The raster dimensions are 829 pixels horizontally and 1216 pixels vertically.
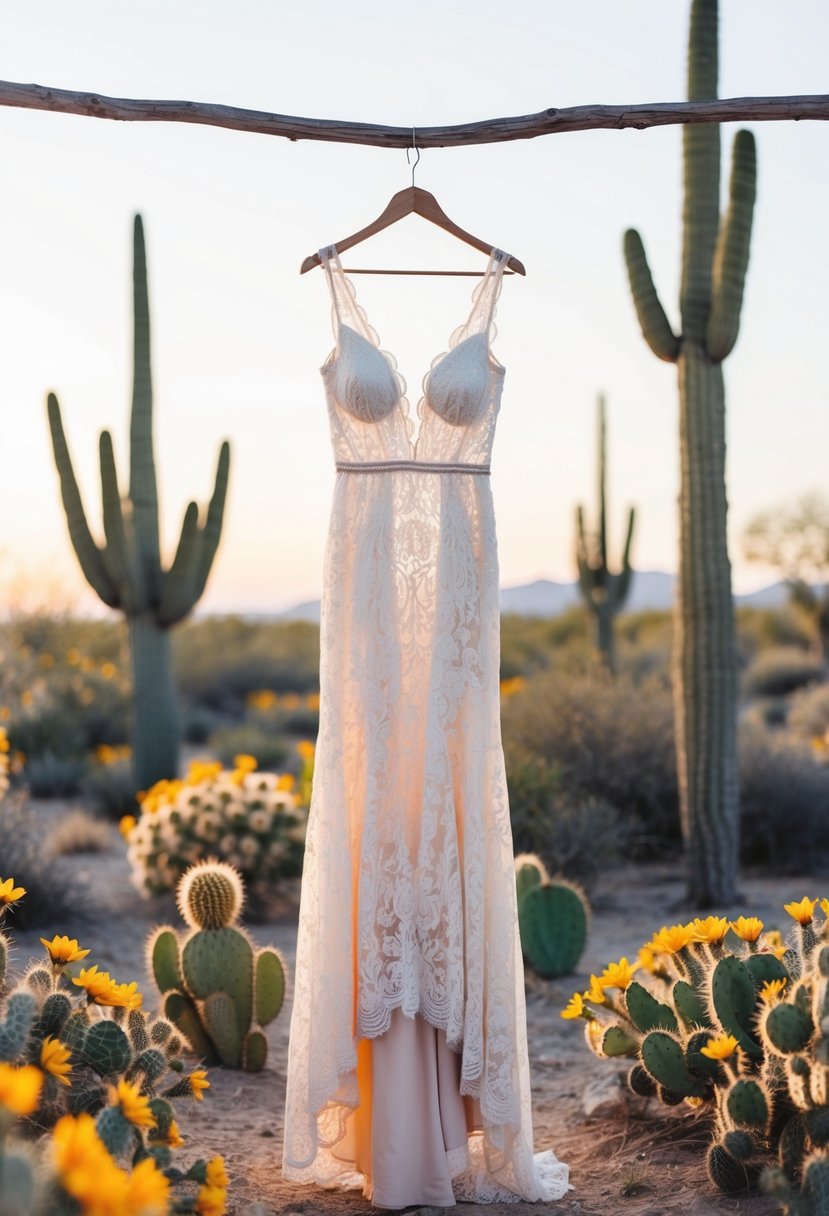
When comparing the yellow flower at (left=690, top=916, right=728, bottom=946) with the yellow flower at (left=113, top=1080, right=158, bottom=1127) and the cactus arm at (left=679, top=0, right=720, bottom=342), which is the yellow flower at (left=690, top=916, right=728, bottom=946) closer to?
the yellow flower at (left=113, top=1080, right=158, bottom=1127)

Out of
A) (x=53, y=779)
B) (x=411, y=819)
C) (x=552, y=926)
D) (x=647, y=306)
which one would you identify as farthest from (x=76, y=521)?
(x=411, y=819)

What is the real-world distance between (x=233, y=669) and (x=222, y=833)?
14831 mm

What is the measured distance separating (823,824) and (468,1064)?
635 cm

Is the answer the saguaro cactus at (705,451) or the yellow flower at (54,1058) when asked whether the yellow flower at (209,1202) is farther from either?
the saguaro cactus at (705,451)

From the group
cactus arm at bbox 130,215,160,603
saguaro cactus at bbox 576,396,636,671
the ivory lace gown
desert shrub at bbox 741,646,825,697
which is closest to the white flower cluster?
cactus arm at bbox 130,215,160,603

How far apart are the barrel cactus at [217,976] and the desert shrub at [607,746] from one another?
4.35 metres

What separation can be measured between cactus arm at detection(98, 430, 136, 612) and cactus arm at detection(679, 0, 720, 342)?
4.37 m

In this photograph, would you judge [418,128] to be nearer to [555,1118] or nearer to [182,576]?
[555,1118]

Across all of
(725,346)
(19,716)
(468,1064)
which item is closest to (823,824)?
(725,346)

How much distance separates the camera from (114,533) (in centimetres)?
918

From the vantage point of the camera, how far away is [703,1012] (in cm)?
363

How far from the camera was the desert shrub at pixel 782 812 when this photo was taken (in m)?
8.74

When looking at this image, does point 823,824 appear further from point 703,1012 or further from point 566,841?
point 703,1012

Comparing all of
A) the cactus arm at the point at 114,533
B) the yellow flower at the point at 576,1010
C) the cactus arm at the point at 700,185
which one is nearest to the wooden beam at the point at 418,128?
the yellow flower at the point at 576,1010
